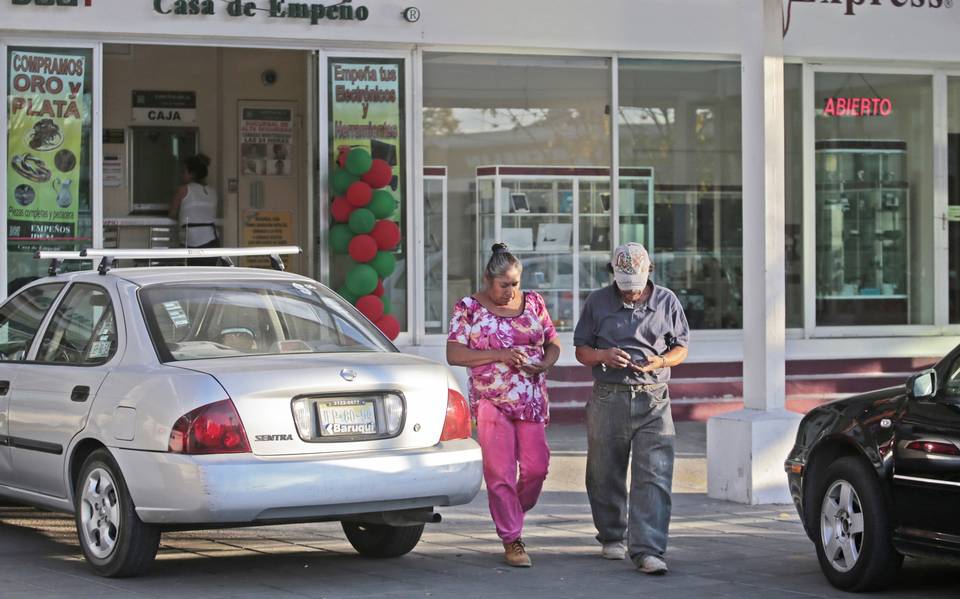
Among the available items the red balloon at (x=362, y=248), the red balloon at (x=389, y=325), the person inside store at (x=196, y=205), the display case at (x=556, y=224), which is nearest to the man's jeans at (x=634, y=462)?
the red balloon at (x=389, y=325)

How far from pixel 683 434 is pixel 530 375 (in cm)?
575

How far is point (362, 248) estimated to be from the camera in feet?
44.8

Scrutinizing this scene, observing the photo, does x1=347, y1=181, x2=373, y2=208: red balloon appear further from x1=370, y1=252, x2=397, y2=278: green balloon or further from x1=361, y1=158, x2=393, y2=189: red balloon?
x1=370, y1=252, x2=397, y2=278: green balloon

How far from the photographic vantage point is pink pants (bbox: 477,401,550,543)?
7848 millimetres

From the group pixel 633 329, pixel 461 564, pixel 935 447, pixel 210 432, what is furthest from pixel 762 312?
pixel 210 432

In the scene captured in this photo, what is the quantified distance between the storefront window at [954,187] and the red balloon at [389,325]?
628 centimetres

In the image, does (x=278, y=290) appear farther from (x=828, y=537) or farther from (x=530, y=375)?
(x=828, y=537)

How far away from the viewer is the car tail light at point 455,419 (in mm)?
7367

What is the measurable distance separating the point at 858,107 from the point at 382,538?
943 cm

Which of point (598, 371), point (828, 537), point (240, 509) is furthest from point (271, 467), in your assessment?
point (828, 537)

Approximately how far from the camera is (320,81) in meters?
13.9

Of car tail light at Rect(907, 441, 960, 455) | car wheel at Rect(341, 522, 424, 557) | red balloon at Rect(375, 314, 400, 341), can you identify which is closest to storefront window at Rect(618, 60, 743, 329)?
red balloon at Rect(375, 314, 400, 341)

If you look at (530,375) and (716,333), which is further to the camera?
(716,333)

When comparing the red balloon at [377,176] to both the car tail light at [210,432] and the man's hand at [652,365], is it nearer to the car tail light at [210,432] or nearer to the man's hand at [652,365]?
the man's hand at [652,365]
